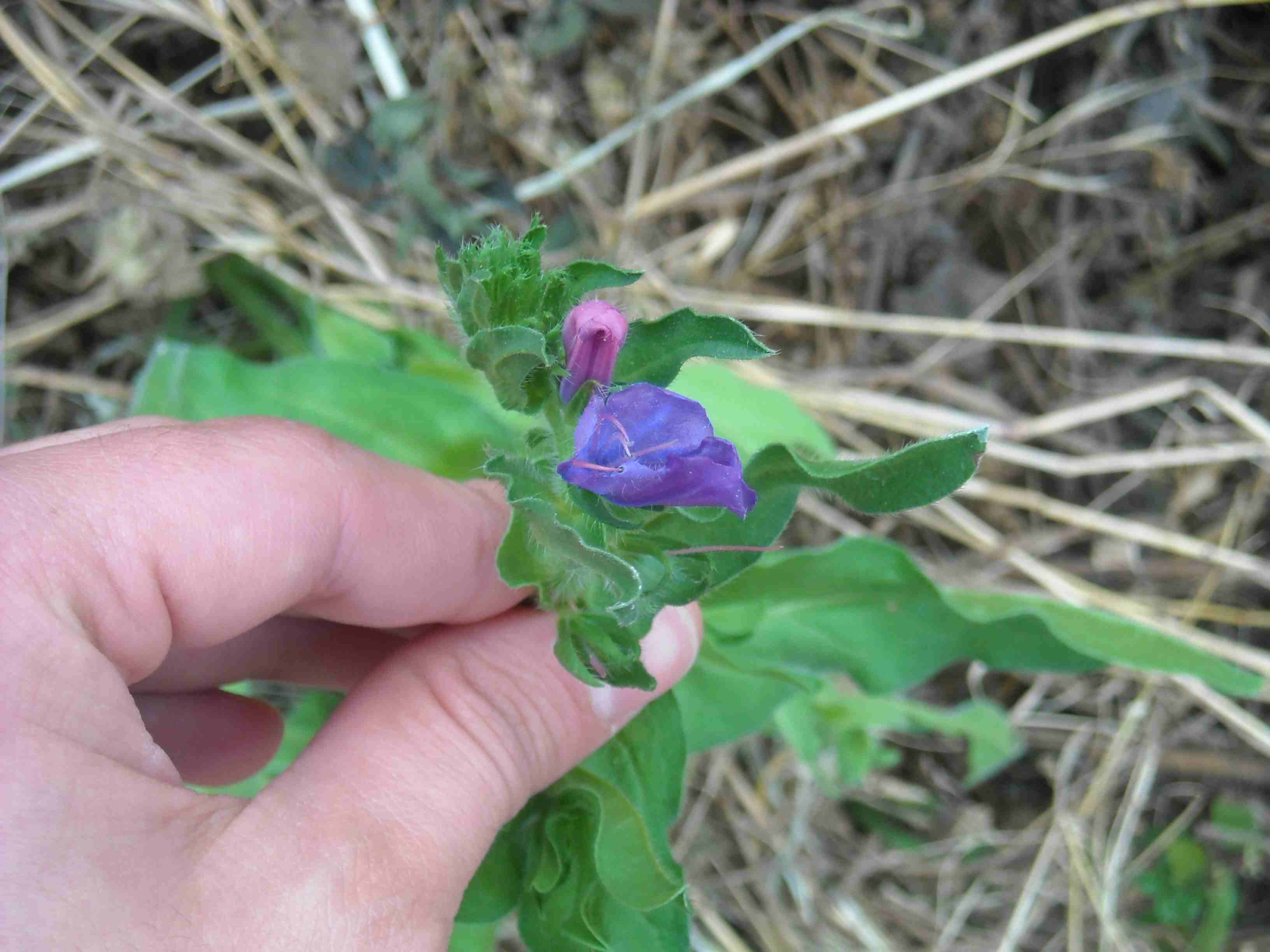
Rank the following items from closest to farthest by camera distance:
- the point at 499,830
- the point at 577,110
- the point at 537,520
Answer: the point at 537,520 → the point at 499,830 → the point at 577,110

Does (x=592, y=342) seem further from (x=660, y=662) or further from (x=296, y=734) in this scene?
(x=296, y=734)

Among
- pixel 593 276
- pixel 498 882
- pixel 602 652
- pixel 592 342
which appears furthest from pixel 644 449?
pixel 498 882

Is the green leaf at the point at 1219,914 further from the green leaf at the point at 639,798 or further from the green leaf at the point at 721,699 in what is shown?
the green leaf at the point at 639,798

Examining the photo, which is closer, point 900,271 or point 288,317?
point 288,317

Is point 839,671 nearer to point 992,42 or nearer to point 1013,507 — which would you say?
point 1013,507

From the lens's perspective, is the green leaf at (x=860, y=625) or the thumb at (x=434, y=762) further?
the green leaf at (x=860, y=625)

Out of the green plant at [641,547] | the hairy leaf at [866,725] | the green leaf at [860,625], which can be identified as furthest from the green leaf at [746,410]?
the hairy leaf at [866,725]

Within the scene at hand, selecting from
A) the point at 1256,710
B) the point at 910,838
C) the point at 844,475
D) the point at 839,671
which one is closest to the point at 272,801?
the point at 844,475
